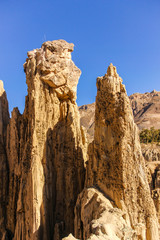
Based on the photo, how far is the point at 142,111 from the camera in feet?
359

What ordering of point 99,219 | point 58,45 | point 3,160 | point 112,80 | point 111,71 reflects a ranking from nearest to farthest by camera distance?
point 99,219
point 112,80
point 111,71
point 58,45
point 3,160

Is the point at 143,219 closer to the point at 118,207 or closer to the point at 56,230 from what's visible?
the point at 118,207

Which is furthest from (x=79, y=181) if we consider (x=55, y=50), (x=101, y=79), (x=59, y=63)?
(x=55, y=50)

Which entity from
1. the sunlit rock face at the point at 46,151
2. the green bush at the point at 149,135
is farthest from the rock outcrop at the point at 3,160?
the green bush at the point at 149,135

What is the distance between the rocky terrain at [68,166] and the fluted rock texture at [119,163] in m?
0.05

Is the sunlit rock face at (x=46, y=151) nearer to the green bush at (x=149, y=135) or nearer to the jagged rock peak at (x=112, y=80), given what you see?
the jagged rock peak at (x=112, y=80)

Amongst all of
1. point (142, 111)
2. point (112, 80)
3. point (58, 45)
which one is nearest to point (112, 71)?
point (112, 80)

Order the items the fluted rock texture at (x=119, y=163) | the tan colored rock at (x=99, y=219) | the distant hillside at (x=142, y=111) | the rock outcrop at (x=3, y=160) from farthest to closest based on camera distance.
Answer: the distant hillside at (x=142, y=111) < the rock outcrop at (x=3, y=160) < the fluted rock texture at (x=119, y=163) < the tan colored rock at (x=99, y=219)

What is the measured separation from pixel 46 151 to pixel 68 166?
1.91 m

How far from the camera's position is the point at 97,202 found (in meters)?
12.4

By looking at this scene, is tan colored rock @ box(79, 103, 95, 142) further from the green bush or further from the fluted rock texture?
the fluted rock texture

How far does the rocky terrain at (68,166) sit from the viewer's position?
Result: 1263cm

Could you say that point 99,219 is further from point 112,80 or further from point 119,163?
point 112,80

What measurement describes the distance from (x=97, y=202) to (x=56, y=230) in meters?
4.69
